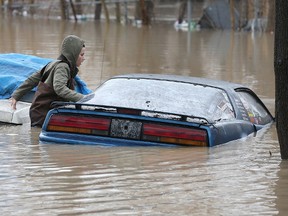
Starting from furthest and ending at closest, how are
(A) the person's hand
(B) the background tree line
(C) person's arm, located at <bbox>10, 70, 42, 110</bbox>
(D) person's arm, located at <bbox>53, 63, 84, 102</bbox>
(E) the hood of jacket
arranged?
(B) the background tree line, (A) the person's hand, (C) person's arm, located at <bbox>10, 70, 42, 110</bbox>, (E) the hood of jacket, (D) person's arm, located at <bbox>53, 63, 84, 102</bbox>

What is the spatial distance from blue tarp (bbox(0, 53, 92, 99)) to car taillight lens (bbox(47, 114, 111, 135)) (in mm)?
2487

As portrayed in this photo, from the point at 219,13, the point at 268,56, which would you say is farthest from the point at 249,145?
Result: the point at 219,13

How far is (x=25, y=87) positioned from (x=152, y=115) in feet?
8.25

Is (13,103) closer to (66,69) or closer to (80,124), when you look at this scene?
(66,69)

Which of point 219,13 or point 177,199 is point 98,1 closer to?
point 219,13

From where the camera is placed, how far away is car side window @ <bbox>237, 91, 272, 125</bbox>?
34.2ft

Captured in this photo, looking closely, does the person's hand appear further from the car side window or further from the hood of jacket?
the car side window

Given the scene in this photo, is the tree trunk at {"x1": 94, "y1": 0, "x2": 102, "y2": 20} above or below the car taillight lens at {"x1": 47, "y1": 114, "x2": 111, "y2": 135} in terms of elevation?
below

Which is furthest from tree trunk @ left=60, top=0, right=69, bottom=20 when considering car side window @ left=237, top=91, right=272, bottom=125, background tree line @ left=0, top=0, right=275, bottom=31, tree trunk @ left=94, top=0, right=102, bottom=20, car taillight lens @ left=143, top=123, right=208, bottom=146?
car taillight lens @ left=143, top=123, right=208, bottom=146

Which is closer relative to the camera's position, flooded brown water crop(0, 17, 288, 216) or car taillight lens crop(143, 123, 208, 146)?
flooded brown water crop(0, 17, 288, 216)

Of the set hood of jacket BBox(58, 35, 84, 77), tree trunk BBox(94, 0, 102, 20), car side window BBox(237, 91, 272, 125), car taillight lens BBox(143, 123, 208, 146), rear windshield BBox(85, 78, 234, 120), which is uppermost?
hood of jacket BBox(58, 35, 84, 77)

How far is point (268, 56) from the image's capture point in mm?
26922

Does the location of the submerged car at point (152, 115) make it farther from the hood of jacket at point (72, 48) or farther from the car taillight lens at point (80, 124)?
the hood of jacket at point (72, 48)

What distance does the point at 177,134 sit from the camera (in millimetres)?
8812
